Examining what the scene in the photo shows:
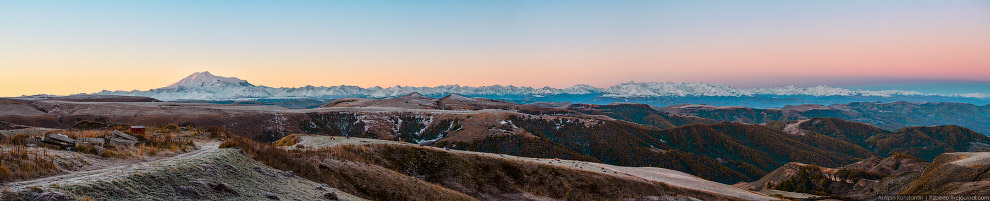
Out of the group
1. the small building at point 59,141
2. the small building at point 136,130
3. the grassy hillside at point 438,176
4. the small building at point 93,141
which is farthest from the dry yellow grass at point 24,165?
the small building at point 136,130

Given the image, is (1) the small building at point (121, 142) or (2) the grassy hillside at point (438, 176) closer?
(1) the small building at point (121, 142)

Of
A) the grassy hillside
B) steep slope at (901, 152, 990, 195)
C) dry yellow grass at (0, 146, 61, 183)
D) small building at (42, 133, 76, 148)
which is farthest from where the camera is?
steep slope at (901, 152, 990, 195)

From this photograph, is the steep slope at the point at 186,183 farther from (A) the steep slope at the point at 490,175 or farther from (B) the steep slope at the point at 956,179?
(B) the steep slope at the point at 956,179

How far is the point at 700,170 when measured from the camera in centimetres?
19275

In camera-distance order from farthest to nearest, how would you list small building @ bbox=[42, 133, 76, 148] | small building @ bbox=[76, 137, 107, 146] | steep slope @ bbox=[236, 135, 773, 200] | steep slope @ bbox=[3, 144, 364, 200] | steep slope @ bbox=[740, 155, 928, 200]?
steep slope @ bbox=[740, 155, 928, 200] < steep slope @ bbox=[236, 135, 773, 200] < small building @ bbox=[76, 137, 107, 146] < small building @ bbox=[42, 133, 76, 148] < steep slope @ bbox=[3, 144, 364, 200]

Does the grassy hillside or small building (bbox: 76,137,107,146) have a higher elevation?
small building (bbox: 76,137,107,146)

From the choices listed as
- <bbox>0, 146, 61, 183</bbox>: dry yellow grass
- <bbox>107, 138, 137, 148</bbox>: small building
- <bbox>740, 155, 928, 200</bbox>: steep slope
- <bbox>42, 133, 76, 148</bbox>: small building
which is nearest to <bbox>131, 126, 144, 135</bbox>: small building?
<bbox>107, 138, 137, 148</bbox>: small building

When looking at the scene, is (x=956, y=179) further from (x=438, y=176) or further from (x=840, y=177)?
(x=438, y=176)

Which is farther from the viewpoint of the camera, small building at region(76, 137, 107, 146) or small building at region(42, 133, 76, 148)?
small building at region(76, 137, 107, 146)

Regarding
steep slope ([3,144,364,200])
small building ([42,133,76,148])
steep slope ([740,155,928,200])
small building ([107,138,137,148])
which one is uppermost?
small building ([42,133,76,148])

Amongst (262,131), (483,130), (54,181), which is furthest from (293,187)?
(483,130)

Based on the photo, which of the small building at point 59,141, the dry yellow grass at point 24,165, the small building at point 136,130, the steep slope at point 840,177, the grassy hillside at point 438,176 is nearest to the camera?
the dry yellow grass at point 24,165

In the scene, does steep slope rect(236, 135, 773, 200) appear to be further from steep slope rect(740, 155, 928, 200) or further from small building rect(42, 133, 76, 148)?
steep slope rect(740, 155, 928, 200)

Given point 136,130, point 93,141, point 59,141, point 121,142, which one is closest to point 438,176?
point 121,142
